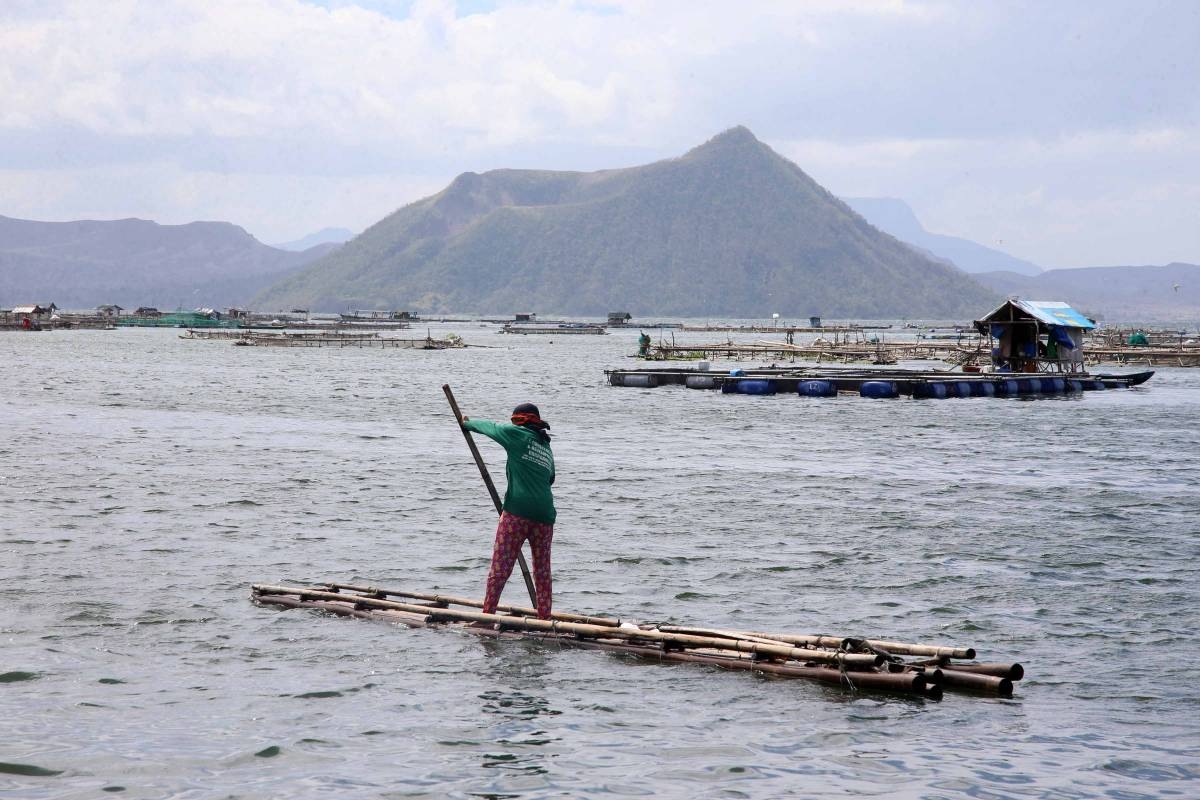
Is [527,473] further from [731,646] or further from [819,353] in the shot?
[819,353]

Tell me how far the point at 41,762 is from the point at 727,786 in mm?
5931

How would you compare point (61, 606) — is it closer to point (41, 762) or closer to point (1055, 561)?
point (41, 762)

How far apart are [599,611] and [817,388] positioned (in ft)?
143

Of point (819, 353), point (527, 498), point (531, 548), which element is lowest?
point (531, 548)

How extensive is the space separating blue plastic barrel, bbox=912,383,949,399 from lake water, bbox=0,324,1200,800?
17824mm

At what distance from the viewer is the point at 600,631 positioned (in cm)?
1387

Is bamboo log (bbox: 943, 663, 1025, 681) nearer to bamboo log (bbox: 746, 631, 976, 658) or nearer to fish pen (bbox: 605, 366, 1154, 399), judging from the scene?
bamboo log (bbox: 746, 631, 976, 658)

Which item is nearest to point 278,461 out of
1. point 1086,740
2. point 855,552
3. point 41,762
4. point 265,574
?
point 265,574

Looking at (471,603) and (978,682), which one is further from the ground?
(471,603)

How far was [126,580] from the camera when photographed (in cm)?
1770

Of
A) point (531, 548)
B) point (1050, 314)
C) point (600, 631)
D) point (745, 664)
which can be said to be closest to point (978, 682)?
point (745, 664)

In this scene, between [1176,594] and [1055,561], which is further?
[1055,561]

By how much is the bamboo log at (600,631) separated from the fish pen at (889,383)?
44917mm

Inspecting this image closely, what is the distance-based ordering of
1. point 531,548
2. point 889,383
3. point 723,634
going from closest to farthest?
point 723,634 < point 531,548 < point 889,383
